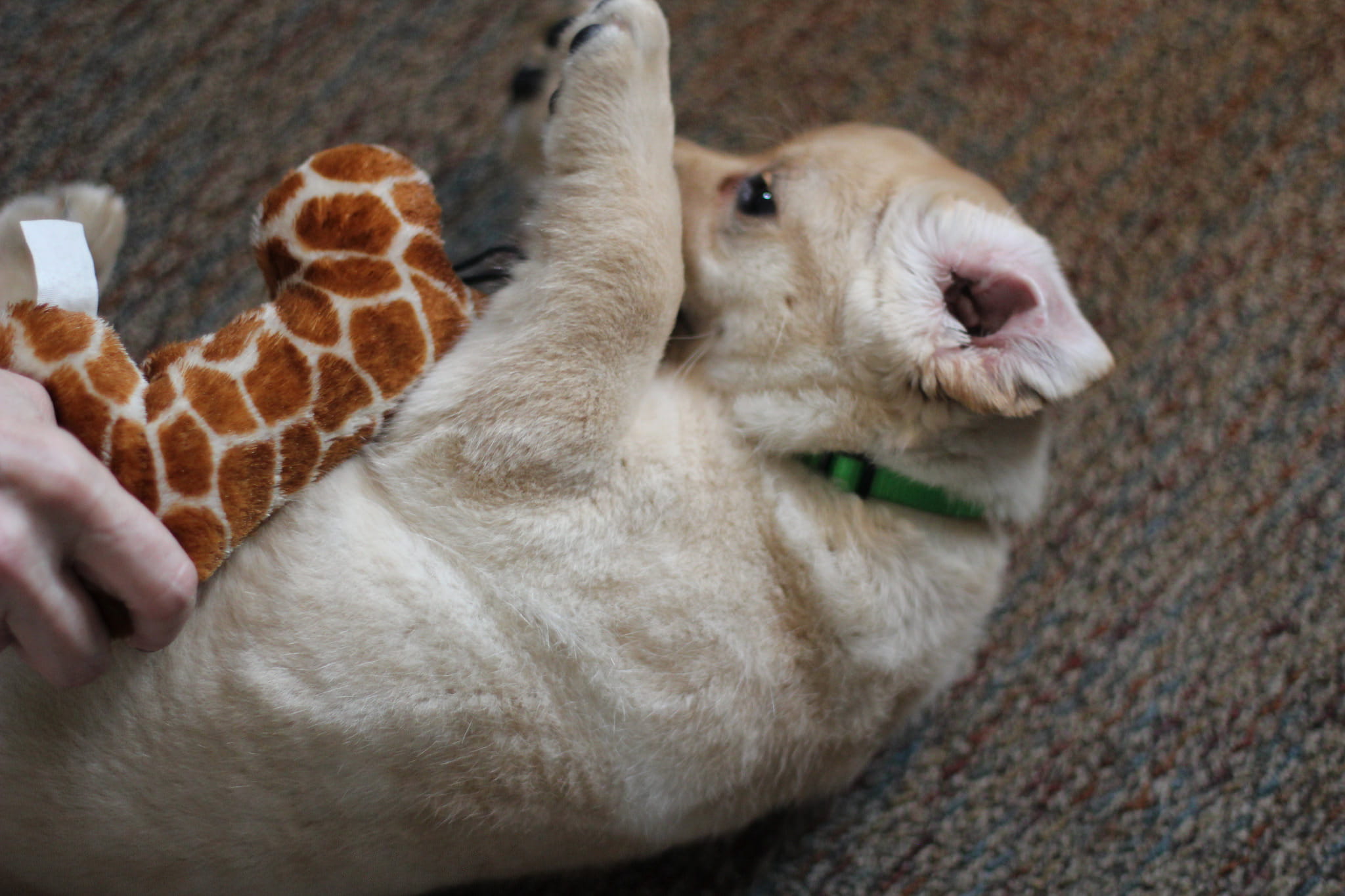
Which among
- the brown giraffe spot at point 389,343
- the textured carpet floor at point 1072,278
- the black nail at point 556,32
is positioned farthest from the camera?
the textured carpet floor at point 1072,278

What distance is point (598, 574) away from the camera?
104 cm

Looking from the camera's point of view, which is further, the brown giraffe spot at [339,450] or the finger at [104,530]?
the brown giraffe spot at [339,450]

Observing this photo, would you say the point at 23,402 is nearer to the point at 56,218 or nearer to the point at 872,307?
the point at 56,218

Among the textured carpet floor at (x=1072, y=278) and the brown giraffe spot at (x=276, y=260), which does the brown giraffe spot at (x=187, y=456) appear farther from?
the textured carpet floor at (x=1072, y=278)

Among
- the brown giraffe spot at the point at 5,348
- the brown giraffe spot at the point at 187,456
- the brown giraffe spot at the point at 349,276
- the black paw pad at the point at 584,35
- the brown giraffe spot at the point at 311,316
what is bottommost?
the brown giraffe spot at the point at 187,456

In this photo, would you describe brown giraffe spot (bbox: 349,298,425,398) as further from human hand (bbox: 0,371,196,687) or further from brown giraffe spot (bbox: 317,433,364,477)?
human hand (bbox: 0,371,196,687)

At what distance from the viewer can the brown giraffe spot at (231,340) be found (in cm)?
98

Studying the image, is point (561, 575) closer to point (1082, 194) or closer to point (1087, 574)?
point (1087, 574)

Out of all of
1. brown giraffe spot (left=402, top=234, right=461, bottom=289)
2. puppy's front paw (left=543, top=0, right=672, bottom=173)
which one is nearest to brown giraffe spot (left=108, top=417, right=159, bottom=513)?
brown giraffe spot (left=402, top=234, right=461, bottom=289)

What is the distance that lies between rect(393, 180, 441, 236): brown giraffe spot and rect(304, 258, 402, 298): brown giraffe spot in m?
0.07

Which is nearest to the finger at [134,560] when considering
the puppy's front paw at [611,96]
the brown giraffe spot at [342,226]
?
the brown giraffe spot at [342,226]

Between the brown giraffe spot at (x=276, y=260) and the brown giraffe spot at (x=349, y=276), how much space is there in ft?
0.11

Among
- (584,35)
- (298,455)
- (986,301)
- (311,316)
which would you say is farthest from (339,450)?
(986,301)

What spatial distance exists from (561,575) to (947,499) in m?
0.49
